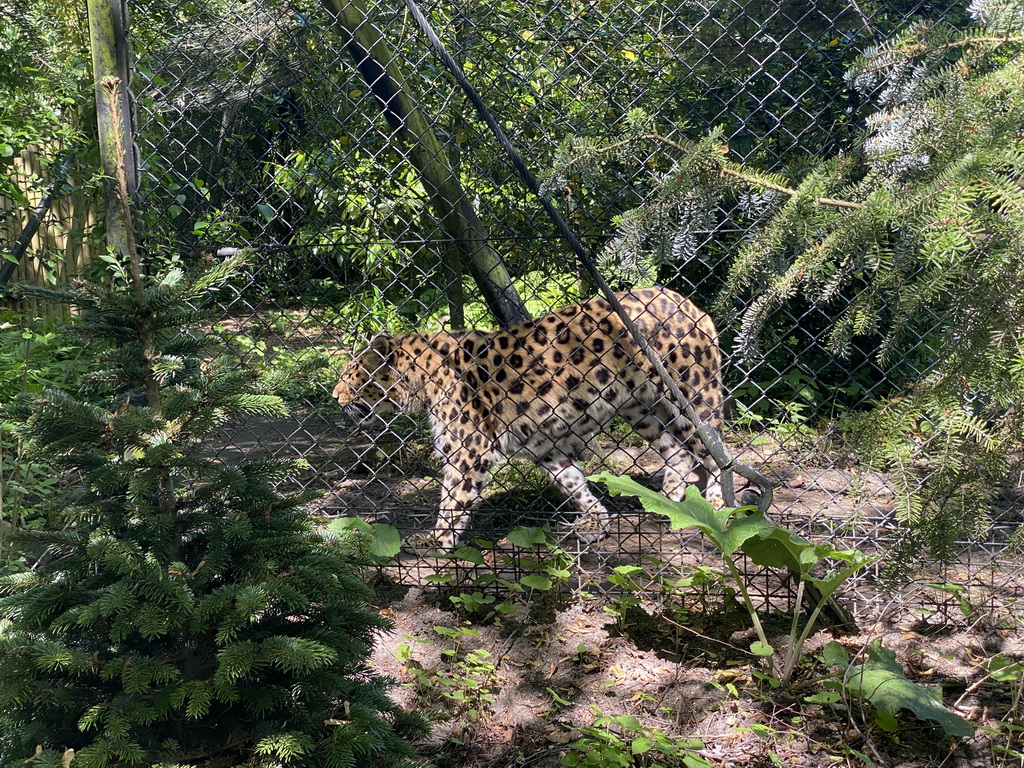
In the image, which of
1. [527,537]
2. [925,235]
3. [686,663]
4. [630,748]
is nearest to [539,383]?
[527,537]

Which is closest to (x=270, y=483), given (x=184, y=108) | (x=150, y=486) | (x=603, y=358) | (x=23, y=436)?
(x=150, y=486)

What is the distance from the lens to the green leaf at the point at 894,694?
2.39m

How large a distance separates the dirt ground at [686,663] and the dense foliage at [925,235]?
0.85 feet

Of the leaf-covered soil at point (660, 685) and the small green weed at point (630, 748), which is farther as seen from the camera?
the leaf-covered soil at point (660, 685)

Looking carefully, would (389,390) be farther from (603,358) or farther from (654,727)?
(654,727)

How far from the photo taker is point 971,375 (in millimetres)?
1867

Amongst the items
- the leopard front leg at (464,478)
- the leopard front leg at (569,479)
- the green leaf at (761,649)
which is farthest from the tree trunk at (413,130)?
the green leaf at (761,649)

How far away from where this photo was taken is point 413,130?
12.3ft

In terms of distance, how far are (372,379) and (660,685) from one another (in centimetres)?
245

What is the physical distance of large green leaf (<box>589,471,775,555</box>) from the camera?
275 cm

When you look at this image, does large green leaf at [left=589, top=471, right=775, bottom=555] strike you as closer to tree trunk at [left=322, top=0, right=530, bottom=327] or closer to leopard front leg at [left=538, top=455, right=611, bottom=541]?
tree trunk at [left=322, top=0, right=530, bottom=327]

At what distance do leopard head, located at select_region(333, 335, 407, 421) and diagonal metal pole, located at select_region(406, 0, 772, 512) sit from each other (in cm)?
185

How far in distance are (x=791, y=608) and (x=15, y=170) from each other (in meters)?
4.52

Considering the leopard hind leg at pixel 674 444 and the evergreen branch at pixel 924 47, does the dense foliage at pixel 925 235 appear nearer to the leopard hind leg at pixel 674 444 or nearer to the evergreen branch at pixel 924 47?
the evergreen branch at pixel 924 47
